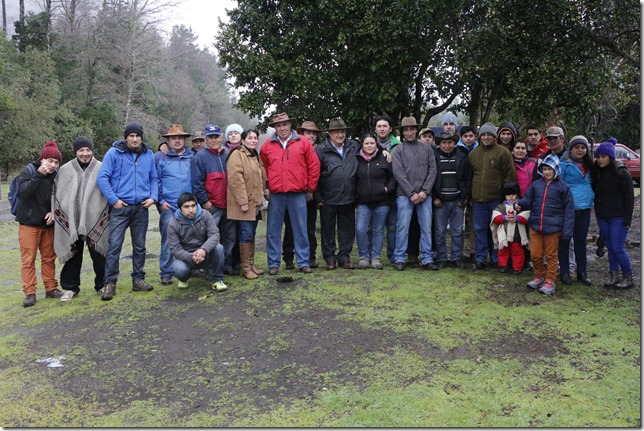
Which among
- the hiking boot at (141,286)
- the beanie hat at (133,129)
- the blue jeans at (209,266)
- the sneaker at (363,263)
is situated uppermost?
the beanie hat at (133,129)

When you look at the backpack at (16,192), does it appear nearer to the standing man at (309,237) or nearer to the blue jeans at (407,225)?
the standing man at (309,237)

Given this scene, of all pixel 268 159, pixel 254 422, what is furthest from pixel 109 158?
pixel 254 422

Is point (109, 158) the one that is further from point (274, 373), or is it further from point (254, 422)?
point (254, 422)

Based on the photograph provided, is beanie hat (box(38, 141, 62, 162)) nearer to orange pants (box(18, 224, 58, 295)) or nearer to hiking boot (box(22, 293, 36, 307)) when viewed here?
orange pants (box(18, 224, 58, 295))

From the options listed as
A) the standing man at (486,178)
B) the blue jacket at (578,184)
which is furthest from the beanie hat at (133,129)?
the blue jacket at (578,184)

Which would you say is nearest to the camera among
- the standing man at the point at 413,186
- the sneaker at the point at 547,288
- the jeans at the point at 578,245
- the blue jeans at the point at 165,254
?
the sneaker at the point at 547,288

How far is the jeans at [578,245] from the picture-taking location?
20.9 ft

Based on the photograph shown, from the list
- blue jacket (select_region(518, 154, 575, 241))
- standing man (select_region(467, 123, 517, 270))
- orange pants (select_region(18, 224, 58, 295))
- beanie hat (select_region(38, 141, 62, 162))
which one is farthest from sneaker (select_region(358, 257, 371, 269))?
beanie hat (select_region(38, 141, 62, 162))

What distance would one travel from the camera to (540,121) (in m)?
8.97

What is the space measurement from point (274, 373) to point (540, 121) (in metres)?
6.99

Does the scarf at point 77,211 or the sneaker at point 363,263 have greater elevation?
the scarf at point 77,211

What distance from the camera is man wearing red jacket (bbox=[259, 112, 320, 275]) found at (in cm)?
688

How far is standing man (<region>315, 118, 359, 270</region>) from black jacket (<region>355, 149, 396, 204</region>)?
86 millimetres

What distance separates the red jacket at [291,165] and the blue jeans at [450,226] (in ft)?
6.07
